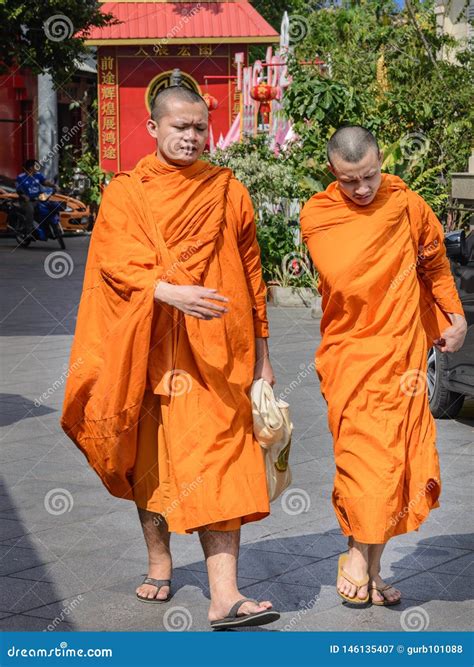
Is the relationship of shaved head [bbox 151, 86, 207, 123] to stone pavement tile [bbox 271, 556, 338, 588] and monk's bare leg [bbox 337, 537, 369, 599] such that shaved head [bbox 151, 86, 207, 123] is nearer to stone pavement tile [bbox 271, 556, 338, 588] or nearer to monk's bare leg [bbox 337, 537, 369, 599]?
monk's bare leg [bbox 337, 537, 369, 599]

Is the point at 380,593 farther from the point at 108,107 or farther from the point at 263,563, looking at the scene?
the point at 108,107

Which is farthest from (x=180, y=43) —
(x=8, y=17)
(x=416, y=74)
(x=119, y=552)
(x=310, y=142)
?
(x=119, y=552)

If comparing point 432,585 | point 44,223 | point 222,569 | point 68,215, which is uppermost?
point 222,569

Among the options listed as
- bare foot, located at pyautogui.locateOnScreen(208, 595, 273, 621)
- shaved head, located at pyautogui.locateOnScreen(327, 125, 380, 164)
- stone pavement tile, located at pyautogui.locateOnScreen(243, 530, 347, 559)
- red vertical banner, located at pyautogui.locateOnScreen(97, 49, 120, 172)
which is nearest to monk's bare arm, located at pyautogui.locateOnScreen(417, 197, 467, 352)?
shaved head, located at pyautogui.locateOnScreen(327, 125, 380, 164)

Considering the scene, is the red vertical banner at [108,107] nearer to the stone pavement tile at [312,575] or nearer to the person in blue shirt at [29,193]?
the person in blue shirt at [29,193]

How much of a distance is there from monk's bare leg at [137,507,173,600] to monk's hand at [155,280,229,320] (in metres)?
0.89

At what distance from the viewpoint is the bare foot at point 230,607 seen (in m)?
4.49

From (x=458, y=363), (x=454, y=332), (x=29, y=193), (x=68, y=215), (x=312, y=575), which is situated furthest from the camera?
(x=68, y=215)

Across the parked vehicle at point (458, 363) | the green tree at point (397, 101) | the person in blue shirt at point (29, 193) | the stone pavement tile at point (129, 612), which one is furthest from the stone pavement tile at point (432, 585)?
the person in blue shirt at point (29, 193)

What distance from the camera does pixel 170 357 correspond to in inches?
184

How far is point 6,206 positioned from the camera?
26.8 metres

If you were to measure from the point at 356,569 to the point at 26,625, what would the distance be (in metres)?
1.22

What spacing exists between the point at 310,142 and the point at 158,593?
10654 millimetres

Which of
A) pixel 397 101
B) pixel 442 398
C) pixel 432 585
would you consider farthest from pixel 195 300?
pixel 397 101
